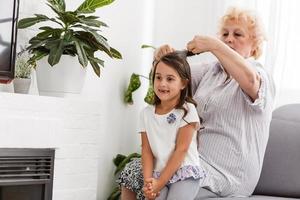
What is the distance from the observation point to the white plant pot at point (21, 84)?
2445mm

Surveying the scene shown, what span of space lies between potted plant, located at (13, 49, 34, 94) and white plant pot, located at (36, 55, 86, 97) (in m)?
0.05

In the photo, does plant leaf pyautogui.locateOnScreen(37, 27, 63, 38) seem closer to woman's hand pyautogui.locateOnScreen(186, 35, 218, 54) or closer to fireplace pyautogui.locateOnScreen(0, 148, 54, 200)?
fireplace pyautogui.locateOnScreen(0, 148, 54, 200)

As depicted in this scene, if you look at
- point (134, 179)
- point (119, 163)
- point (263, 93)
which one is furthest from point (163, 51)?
point (119, 163)

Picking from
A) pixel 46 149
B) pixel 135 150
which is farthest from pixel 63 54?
pixel 135 150

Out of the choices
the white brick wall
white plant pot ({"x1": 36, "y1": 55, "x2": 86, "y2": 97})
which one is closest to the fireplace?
the white brick wall

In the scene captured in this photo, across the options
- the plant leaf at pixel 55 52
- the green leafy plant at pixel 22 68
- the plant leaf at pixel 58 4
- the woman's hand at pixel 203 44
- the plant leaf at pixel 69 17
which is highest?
the plant leaf at pixel 58 4

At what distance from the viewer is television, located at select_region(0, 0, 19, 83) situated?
2350mm

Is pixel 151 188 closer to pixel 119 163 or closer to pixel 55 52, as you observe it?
pixel 55 52

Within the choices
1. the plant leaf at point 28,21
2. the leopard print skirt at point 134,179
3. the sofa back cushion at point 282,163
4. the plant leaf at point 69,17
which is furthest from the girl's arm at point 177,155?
the plant leaf at point 28,21

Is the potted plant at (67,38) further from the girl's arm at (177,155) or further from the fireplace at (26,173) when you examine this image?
the girl's arm at (177,155)

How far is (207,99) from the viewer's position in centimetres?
240

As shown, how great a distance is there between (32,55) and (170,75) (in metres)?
0.88

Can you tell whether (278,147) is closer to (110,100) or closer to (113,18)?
(110,100)

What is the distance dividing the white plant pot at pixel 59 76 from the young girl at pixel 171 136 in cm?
49
